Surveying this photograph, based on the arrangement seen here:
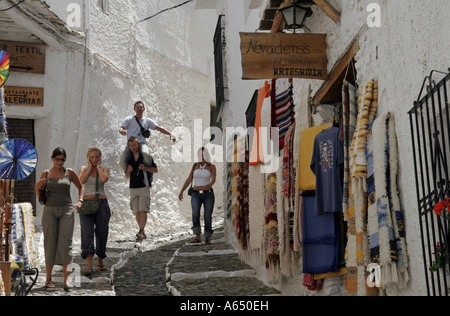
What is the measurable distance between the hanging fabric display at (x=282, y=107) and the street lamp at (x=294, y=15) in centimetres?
115

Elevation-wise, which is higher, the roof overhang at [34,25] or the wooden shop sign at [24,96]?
the roof overhang at [34,25]

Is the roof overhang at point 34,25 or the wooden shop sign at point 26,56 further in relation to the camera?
the wooden shop sign at point 26,56

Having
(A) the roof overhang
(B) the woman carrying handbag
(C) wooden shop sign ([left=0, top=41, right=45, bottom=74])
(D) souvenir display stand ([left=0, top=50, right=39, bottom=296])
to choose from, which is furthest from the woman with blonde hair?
(C) wooden shop sign ([left=0, top=41, right=45, bottom=74])

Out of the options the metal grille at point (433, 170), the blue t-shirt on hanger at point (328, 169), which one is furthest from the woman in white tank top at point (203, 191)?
the metal grille at point (433, 170)

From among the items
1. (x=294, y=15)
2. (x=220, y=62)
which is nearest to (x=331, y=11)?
(x=294, y=15)

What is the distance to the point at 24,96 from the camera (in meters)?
12.2

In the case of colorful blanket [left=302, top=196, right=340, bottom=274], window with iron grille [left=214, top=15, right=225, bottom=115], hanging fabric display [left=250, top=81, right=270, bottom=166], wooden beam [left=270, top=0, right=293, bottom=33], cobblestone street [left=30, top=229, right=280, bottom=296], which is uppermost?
window with iron grille [left=214, top=15, right=225, bottom=115]

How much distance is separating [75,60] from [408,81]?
31.3 ft

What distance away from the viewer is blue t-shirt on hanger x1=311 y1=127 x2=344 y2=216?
5391 millimetres

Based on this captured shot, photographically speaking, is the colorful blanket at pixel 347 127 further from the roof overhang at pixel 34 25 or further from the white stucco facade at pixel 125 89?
the white stucco facade at pixel 125 89

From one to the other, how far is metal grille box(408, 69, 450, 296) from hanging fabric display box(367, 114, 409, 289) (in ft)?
0.84

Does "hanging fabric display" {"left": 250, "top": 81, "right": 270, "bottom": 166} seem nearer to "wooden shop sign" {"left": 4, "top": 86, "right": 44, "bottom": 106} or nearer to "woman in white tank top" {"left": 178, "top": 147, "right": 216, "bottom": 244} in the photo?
"woman in white tank top" {"left": 178, "top": 147, "right": 216, "bottom": 244}

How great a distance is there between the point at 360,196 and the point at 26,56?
9.08m

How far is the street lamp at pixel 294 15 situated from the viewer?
6.25m
